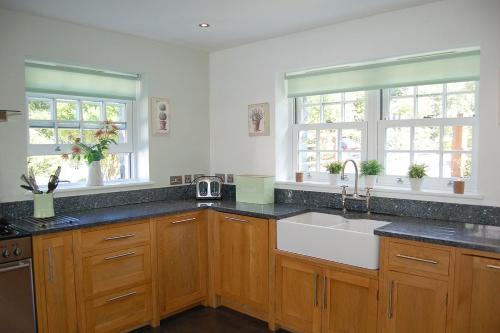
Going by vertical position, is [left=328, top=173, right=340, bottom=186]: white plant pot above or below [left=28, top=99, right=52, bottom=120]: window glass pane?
below

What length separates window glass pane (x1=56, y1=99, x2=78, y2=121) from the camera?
313 cm

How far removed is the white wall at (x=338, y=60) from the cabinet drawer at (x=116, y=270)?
1361mm

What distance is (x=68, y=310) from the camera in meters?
2.49

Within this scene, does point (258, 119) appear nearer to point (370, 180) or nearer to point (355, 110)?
point (355, 110)

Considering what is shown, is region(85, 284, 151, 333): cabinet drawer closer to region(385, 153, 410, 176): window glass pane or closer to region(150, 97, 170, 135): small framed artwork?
region(150, 97, 170, 135): small framed artwork

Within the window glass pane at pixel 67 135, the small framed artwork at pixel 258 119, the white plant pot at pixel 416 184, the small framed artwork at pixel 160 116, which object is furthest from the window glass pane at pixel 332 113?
the window glass pane at pixel 67 135

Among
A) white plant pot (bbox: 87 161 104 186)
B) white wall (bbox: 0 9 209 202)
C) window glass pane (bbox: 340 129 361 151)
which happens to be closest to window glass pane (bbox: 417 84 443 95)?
window glass pane (bbox: 340 129 361 151)

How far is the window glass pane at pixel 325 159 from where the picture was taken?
3.37 m

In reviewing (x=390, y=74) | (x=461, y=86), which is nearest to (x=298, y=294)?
(x=390, y=74)

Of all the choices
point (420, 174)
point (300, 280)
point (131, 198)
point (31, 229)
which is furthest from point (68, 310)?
point (420, 174)

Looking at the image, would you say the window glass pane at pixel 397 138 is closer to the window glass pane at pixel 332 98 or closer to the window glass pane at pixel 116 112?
the window glass pane at pixel 332 98

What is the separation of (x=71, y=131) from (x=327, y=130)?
7.23 ft

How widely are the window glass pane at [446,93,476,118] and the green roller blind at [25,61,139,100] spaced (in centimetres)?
266

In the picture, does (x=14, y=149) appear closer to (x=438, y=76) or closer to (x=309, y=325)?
(x=309, y=325)
